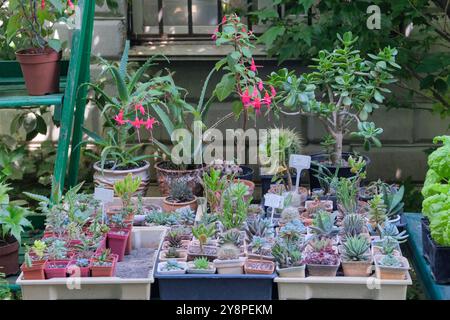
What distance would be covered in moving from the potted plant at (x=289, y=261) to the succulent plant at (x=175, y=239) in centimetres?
45

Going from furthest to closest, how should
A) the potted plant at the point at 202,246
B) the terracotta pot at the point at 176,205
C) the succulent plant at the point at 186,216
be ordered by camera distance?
the terracotta pot at the point at 176,205, the succulent plant at the point at 186,216, the potted plant at the point at 202,246

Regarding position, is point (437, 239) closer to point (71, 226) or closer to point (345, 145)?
point (71, 226)

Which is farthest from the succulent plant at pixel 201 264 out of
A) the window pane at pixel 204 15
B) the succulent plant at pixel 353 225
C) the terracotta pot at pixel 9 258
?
the window pane at pixel 204 15

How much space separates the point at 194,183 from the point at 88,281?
1.05 meters

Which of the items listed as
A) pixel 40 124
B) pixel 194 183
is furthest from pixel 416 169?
pixel 40 124

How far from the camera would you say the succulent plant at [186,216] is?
3.64m

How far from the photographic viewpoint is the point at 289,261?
310 cm

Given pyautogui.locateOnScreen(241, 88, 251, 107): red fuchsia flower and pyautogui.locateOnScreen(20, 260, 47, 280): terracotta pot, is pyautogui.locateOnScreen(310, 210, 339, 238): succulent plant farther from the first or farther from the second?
pyautogui.locateOnScreen(20, 260, 47, 280): terracotta pot

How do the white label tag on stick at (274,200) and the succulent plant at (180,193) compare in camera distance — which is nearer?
the white label tag on stick at (274,200)

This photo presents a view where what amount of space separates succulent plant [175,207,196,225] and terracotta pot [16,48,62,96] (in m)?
1.03

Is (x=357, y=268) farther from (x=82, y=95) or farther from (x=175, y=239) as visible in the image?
(x=82, y=95)

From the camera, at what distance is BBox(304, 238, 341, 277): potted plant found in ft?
10.2

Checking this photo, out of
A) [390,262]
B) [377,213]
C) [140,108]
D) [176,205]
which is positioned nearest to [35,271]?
[176,205]

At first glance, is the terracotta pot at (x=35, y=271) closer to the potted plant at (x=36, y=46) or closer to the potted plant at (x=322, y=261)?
the potted plant at (x=322, y=261)
